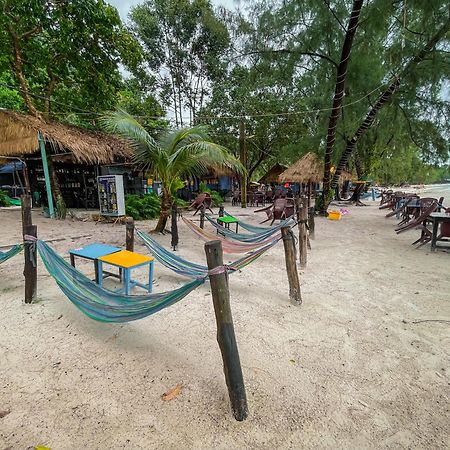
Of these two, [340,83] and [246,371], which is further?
[340,83]

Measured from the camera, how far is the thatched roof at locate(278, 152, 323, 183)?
11.8 meters

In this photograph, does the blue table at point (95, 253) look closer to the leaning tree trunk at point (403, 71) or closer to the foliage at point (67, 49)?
the foliage at point (67, 49)

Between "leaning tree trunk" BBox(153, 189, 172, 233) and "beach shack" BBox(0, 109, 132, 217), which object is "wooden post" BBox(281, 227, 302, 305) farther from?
"beach shack" BBox(0, 109, 132, 217)

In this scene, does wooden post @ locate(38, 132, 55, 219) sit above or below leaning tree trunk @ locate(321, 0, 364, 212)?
below

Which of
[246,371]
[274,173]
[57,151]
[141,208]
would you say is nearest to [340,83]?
[141,208]

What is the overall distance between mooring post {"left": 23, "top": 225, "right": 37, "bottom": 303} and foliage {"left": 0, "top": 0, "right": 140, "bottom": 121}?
4319mm

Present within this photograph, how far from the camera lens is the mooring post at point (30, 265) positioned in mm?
2310

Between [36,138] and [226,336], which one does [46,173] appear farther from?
[226,336]

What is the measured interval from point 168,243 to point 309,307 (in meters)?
2.89

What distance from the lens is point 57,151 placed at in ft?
23.0

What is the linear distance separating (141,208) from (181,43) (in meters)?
10.1

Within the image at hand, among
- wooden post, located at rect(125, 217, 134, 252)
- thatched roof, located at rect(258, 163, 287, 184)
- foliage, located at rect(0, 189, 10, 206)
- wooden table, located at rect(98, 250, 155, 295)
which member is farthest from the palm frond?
thatched roof, located at rect(258, 163, 287, 184)

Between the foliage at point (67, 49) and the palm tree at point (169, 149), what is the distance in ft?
7.96

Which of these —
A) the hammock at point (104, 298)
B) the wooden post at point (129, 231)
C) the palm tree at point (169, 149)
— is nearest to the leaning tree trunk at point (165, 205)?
the palm tree at point (169, 149)
